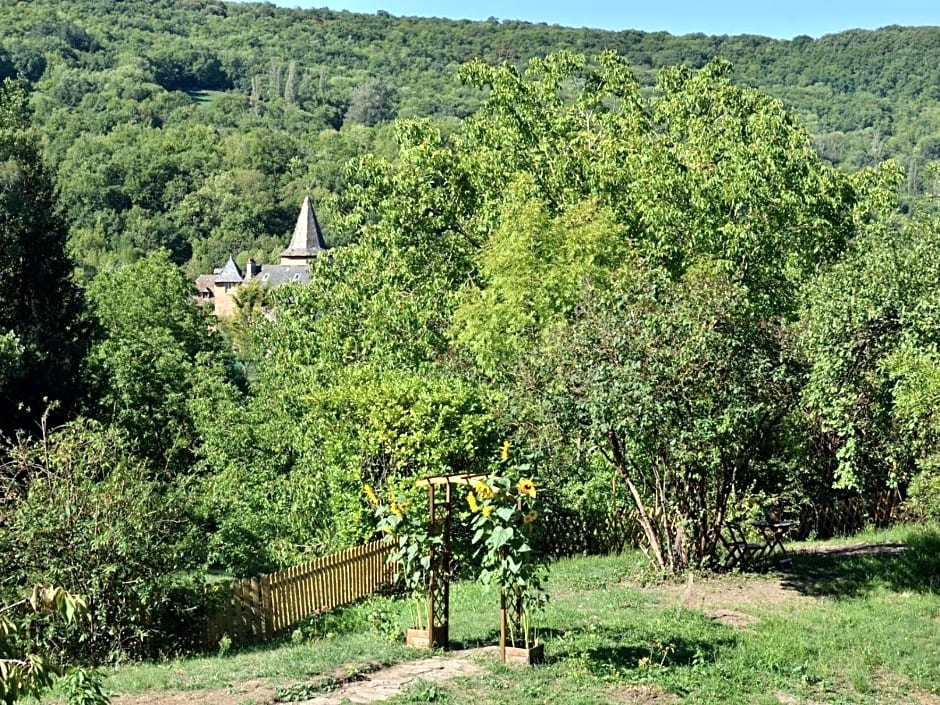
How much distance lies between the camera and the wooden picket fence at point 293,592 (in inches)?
515

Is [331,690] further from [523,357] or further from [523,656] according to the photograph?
[523,357]

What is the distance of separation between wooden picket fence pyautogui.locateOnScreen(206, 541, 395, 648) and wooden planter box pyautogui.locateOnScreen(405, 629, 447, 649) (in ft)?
11.3

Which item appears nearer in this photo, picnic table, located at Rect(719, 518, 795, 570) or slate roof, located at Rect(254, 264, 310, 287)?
picnic table, located at Rect(719, 518, 795, 570)

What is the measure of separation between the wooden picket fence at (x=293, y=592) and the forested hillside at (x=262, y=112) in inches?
2363

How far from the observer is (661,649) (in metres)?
10.2

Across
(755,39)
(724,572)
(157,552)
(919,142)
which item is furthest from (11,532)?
(755,39)

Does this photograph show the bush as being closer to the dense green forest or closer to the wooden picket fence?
the dense green forest

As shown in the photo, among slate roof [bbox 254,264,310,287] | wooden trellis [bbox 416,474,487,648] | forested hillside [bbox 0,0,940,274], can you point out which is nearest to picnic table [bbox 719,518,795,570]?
wooden trellis [bbox 416,474,487,648]

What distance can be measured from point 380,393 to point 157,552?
5.17 meters

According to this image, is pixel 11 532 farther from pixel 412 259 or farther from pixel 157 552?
pixel 412 259

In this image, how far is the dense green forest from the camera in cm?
1290

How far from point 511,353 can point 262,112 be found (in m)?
169

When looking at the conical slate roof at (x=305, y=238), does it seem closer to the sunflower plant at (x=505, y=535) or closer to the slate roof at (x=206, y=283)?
the slate roof at (x=206, y=283)

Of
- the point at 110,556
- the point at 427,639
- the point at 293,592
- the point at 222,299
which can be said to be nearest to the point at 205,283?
the point at 222,299
